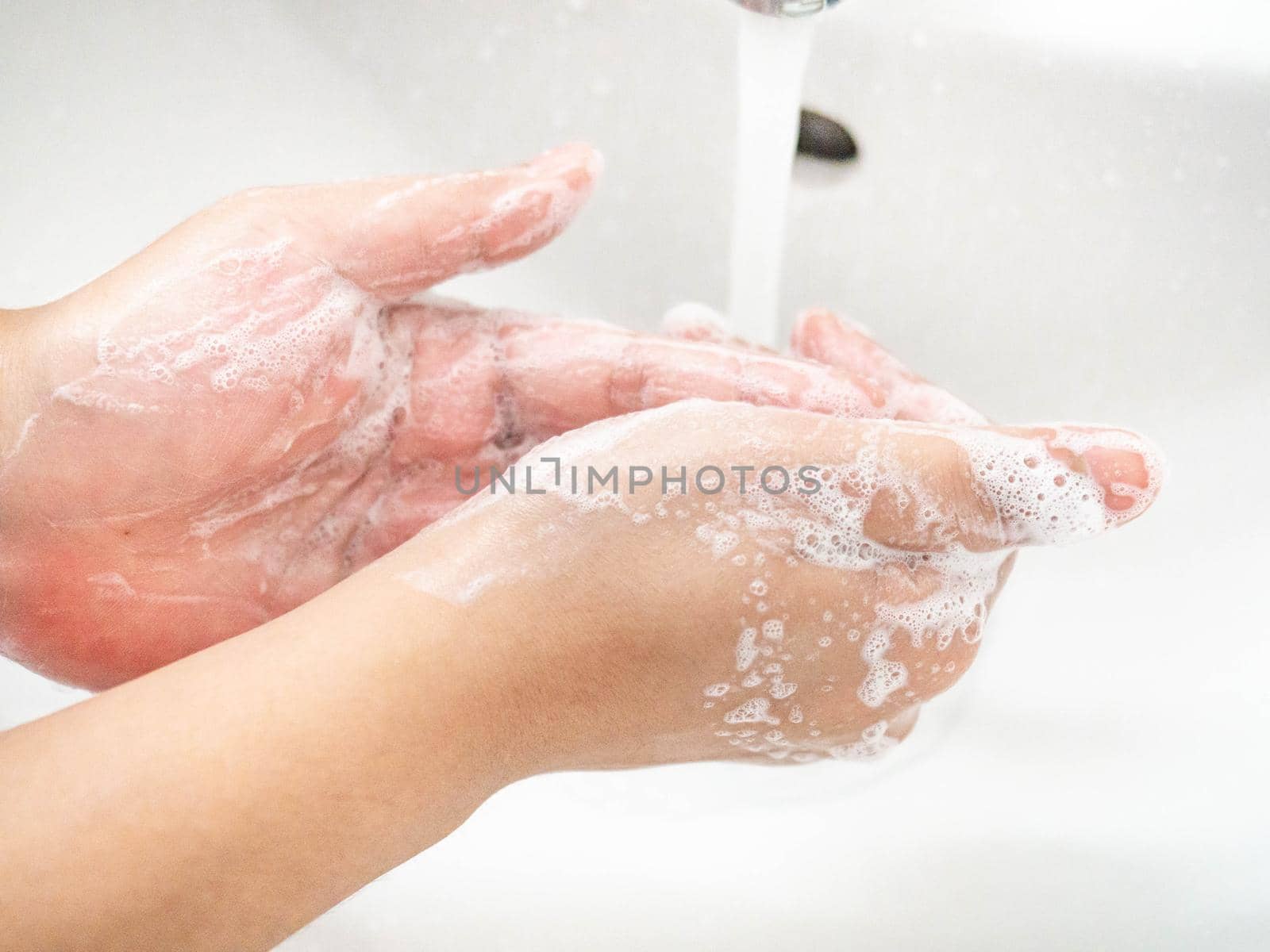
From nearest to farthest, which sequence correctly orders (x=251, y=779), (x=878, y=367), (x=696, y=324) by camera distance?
1. (x=251, y=779)
2. (x=878, y=367)
3. (x=696, y=324)

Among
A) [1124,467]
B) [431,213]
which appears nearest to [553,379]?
[431,213]

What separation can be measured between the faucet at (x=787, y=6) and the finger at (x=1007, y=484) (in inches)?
11.2

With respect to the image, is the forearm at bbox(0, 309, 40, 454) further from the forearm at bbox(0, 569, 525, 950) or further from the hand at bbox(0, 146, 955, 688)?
the forearm at bbox(0, 569, 525, 950)

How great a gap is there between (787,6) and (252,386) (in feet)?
Result: 1.38

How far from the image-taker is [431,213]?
0.67 metres

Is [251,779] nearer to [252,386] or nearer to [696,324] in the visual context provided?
[252,386]

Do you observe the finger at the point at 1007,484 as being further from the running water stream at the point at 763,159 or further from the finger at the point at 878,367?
the running water stream at the point at 763,159

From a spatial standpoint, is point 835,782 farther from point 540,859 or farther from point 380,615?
point 380,615

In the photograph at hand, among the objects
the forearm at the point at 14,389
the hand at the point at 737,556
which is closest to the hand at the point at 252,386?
the forearm at the point at 14,389

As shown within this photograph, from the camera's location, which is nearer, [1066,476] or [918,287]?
[1066,476]

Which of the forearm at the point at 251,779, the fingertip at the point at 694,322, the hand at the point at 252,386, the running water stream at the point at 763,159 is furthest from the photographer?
the fingertip at the point at 694,322

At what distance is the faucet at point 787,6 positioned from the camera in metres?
0.66

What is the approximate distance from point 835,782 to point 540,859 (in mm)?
256

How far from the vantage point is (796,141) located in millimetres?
906
